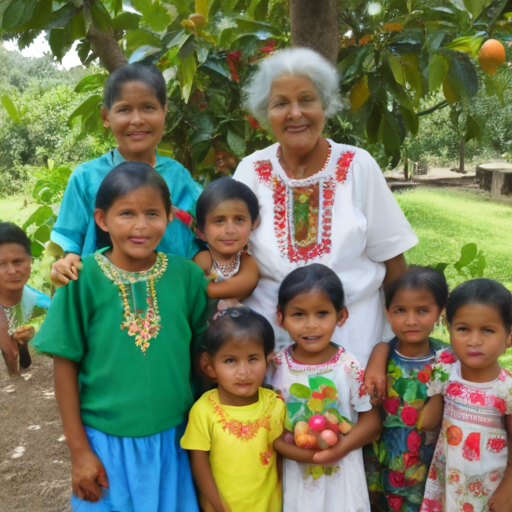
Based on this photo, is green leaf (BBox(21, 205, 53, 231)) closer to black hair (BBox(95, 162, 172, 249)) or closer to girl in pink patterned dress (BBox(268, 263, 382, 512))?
black hair (BBox(95, 162, 172, 249))

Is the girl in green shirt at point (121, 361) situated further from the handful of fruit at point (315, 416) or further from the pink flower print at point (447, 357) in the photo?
the pink flower print at point (447, 357)

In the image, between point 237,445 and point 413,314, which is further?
point 413,314

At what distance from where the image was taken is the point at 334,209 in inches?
84.5

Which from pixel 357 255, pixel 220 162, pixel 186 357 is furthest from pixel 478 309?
pixel 220 162

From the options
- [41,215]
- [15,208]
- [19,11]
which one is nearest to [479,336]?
[19,11]

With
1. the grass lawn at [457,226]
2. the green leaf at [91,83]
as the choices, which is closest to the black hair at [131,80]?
the green leaf at [91,83]

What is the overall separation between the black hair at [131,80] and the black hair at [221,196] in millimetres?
363

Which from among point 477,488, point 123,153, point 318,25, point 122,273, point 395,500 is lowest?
point 395,500

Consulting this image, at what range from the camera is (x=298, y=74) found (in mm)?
2121

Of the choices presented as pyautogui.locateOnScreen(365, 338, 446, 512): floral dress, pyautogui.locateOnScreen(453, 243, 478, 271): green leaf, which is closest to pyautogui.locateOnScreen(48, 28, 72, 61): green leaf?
pyautogui.locateOnScreen(365, 338, 446, 512): floral dress

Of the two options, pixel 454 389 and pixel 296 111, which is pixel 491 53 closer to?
pixel 296 111

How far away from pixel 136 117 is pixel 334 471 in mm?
1299

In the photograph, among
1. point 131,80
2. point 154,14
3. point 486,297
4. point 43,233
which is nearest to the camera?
point 486,297

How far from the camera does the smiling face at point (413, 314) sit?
2012 millimetres
